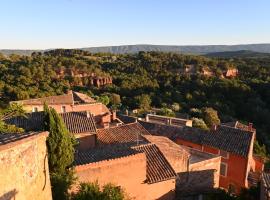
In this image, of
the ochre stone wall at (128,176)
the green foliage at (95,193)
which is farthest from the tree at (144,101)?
the green foliage at (95,193)

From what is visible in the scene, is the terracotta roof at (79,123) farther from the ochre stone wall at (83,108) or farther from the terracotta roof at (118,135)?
the ochre stone wall at (83,108)

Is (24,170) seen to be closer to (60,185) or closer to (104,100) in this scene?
(60,185)

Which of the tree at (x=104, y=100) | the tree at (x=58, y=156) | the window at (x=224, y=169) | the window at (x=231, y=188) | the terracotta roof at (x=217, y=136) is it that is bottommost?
the window at (x=231, y=188)

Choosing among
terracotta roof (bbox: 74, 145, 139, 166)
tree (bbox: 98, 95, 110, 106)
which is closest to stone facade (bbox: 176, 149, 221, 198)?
terracotta roof (bbox: 74, 145, 139, 166)

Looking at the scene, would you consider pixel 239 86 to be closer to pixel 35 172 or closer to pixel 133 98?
pixel 133 98

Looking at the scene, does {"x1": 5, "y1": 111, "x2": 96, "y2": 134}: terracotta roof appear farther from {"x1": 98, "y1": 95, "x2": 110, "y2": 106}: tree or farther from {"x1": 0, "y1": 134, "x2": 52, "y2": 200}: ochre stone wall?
{"x1": 98, "y1": 95, "x2": 110, "y2": 106}: tree
